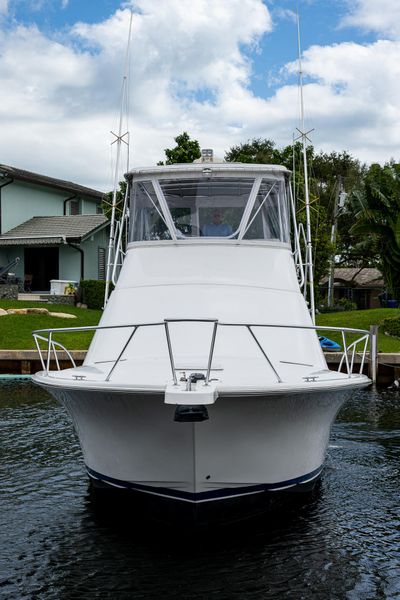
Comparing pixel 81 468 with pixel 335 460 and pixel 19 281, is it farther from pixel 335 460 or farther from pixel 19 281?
pixel 19 281

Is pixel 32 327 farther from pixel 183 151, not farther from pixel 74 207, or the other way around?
pixel 74 207

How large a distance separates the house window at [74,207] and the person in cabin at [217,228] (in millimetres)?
28375

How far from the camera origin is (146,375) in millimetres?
6684

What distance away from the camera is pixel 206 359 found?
22.9 ft

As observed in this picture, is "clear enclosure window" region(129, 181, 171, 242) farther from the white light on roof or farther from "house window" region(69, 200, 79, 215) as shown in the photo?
"house window" region(69, 200, 79, 215)

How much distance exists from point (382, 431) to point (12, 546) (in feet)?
23.6

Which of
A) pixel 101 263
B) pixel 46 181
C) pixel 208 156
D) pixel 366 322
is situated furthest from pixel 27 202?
pixel 208 156

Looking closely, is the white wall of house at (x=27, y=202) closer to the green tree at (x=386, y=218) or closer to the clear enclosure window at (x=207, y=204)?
the green tree at (x=386, y=218)

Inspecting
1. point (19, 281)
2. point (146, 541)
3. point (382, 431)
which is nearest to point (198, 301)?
point (146, 541)

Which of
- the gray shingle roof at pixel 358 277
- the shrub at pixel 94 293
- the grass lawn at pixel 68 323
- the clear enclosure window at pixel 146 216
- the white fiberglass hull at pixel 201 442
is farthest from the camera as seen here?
the gray shingle roof at pixel 358 277

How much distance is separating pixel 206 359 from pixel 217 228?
6.65 ft

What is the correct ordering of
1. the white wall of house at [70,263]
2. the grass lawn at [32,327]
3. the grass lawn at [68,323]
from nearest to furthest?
1. the grass lawn at [32,327]
2. the grass lawn at [68,323]
3. the white wall of house at [70,263]

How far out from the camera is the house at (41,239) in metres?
29.8

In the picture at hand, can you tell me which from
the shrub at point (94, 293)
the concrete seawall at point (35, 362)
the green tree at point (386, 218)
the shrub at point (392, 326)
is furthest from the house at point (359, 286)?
the concrete seawall at point (35, 362)
